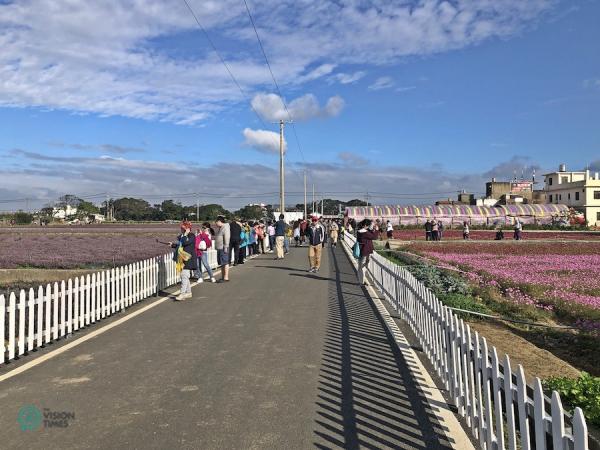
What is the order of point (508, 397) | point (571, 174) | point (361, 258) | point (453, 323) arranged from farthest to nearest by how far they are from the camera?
point (571, 174) → point (361, 258) → point (453, 323) → point (508, 397)

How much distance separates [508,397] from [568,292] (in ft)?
33.7

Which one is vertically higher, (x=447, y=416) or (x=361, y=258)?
(x=361, y=258)

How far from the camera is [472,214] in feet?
219

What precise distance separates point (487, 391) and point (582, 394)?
1.50m

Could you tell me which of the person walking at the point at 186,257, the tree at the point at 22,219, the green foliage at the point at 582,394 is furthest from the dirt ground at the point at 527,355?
the tree at the point at 22,219

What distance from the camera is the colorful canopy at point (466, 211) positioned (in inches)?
2623

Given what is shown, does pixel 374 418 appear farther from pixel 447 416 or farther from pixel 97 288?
pixel 97 288

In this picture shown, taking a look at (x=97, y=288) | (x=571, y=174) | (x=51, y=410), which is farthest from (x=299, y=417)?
(x=571, y=174)

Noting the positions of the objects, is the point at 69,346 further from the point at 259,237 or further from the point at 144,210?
the point at 144,210

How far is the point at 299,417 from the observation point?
464 centimetres

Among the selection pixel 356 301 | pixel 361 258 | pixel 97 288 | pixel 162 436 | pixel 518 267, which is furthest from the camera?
pixel 518 267

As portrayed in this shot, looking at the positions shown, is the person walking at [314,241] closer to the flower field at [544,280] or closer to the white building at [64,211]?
the flower field at [544,280]

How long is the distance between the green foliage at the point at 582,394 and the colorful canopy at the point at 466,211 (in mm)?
63562

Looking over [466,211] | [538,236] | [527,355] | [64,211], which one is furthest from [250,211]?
[527,355]
